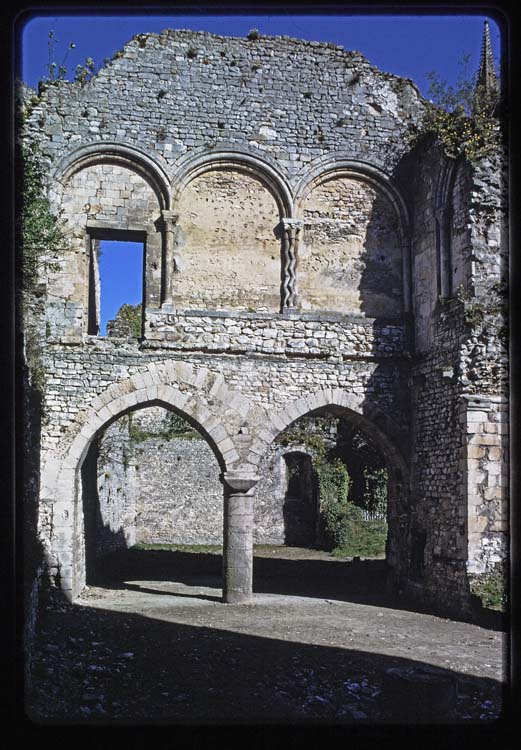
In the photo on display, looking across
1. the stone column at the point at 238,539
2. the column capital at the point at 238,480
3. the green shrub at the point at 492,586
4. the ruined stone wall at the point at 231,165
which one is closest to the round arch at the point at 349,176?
the ruined stone wall at the point at 231,165

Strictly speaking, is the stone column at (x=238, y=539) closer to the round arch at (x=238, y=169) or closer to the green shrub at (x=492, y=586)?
the green shrub at (x=492, y=586)

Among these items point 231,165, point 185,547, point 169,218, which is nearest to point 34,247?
point 169,218

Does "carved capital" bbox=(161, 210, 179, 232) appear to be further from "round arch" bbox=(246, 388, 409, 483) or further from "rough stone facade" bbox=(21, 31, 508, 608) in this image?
"round arch" bbox=(246, 388, 409, 483)

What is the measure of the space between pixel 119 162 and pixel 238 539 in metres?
6.33

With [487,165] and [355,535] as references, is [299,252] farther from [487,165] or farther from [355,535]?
[355,535]

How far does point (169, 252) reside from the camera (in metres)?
13.7

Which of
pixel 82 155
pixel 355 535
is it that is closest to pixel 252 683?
pixel 82 155

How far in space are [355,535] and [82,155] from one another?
12934 mm

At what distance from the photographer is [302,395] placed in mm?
13531

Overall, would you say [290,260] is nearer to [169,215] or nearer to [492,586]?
[169,215]

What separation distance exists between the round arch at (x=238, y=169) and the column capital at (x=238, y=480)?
434 cm

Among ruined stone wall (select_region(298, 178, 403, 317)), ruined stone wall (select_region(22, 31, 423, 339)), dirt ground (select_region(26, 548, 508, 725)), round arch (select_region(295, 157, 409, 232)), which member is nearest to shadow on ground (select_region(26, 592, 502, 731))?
dirt ground (select_region(26, 548, 508, 725))

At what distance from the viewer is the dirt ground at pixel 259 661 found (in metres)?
6.60

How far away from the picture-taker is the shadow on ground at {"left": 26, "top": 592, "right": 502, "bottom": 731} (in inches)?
255
